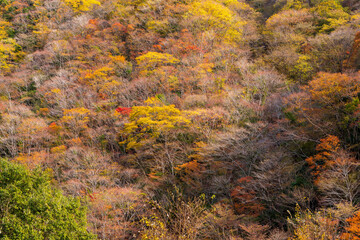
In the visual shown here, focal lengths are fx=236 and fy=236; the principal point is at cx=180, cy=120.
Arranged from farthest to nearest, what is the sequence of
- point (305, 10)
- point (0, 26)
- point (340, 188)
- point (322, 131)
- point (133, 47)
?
point (0, 26) → point (133, 47) → point (305, 10) → point (322, 131) → point (340, 188)

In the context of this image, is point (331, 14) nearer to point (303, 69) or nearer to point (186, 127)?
point (303, 69)

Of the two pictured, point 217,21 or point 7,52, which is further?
point 7,52

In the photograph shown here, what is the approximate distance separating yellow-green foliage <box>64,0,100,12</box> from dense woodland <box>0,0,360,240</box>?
467 cm

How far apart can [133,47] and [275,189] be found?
26.7 m

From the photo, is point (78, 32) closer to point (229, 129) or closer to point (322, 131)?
point (229, 129)

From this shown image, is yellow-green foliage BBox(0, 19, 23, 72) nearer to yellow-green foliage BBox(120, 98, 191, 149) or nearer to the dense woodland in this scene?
the dense woodland

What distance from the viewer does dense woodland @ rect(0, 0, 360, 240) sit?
10.7 meters

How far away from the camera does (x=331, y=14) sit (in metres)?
25.7

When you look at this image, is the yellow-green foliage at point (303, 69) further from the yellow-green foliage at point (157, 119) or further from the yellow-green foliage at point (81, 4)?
the yellow-green foliage at point (81, 4)

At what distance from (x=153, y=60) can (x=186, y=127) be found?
386 inches

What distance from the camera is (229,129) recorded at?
52.2 feet

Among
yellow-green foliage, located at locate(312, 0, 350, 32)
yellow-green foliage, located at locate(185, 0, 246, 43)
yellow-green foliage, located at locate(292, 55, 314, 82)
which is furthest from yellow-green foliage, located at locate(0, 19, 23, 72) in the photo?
yellow-green foliage, located at locate(312, 0, 350, 32)

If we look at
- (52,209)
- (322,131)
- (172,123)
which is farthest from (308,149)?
(52,209)

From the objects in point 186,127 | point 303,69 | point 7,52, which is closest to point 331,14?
point 303,69
